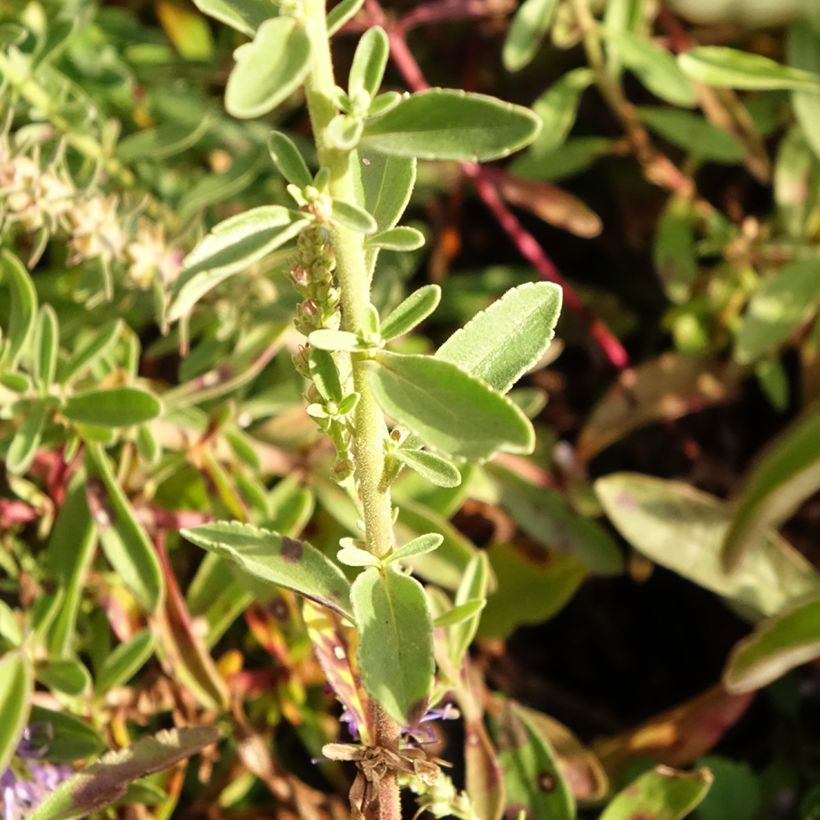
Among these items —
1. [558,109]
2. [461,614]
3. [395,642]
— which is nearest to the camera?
[395,642]

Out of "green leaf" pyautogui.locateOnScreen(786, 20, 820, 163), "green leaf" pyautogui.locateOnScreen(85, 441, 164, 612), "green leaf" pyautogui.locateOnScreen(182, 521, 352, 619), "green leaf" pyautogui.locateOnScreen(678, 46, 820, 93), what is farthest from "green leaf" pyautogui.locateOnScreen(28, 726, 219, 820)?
"green leaf" pyautogui.locateOnScreen(786, 20, 820, 163)

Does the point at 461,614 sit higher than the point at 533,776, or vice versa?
the point at 461,614

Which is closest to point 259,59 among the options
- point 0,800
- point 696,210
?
point 0,800

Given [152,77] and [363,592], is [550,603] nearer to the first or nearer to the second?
[363,592]

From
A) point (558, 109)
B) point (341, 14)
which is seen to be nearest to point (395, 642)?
point (341, 14)

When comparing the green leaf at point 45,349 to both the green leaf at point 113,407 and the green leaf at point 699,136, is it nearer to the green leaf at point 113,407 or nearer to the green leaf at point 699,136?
the green leaf at point 113,407

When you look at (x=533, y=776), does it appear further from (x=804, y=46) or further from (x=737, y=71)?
(x=804, y=46)

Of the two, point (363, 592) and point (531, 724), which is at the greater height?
point (363, 592)

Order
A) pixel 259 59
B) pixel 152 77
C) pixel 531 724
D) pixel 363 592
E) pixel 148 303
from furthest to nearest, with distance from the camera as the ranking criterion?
1. pixel 152 77
2. pixel 148 303
3. pixel 531 724
4. pixel 363 592
5. pixel 259 59
